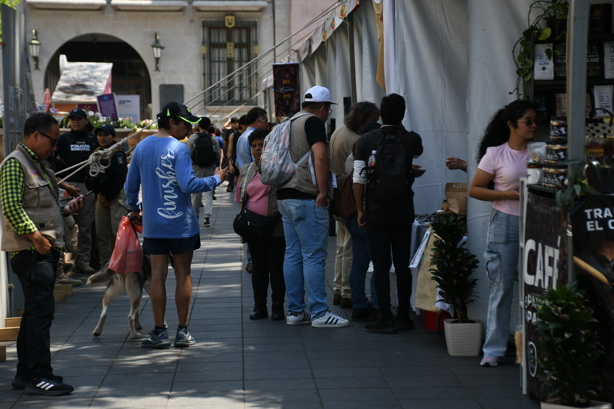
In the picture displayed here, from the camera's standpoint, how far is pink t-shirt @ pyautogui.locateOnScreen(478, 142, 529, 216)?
640 centimetres

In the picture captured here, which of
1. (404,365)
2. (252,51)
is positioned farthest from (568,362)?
(252,51)

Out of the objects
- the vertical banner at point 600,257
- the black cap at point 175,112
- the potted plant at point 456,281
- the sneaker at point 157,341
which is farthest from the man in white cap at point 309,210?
the vertical banner at point 600,257

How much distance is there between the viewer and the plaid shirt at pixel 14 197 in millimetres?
6141

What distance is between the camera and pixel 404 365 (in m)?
6.82

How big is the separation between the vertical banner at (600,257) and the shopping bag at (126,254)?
4.32m

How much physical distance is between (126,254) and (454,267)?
9.19 feet

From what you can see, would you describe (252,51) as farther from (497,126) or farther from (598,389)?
(598,389)

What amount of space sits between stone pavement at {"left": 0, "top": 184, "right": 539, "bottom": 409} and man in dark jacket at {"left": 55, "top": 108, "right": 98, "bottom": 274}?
2512 millimetres

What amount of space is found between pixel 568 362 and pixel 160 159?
379cm

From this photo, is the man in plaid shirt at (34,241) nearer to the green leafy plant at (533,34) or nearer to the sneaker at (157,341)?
the sneaker at (157,341)

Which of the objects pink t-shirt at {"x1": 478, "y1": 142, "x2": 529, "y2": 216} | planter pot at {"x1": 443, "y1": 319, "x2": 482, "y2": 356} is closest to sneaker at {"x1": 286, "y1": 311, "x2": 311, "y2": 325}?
planter pot at {"x1": 443, "y1": 319, "x2": 482, "y2": 356}

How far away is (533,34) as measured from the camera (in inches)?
277

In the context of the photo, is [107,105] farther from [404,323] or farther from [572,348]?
[572,348]

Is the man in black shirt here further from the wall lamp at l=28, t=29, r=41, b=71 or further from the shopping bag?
the wall lamp at l=28, t=29, r=41, b=71
